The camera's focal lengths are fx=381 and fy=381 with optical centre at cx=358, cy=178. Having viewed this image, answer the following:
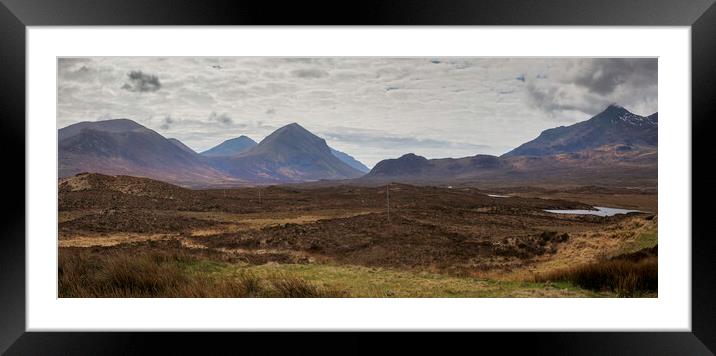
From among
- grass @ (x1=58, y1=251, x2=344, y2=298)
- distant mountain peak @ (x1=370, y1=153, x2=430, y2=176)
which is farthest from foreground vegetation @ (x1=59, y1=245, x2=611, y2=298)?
distant mountain peak @ (x1=370, y1=153, x2=430, y2=176)

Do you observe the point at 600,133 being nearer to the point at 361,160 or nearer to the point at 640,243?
the point at 640,243

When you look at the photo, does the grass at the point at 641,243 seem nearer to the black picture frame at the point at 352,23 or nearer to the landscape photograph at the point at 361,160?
the landscape photograph at the point at 361,160

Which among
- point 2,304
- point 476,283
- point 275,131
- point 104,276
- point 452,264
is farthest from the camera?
point 275,131

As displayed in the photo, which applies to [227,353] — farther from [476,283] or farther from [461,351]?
[476,283]

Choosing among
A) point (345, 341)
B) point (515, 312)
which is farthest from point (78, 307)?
point (515, 312)

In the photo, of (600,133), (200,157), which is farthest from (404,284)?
(600,133)

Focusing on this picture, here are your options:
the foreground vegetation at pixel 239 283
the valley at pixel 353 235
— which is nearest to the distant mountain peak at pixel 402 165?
the valley at pixel 353 235
